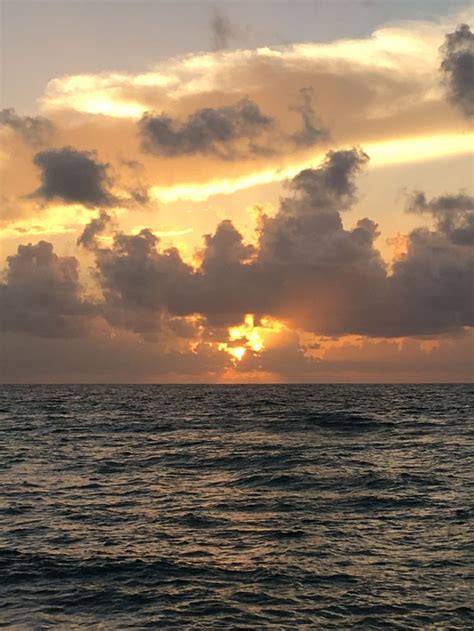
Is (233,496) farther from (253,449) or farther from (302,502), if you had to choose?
(253,449)

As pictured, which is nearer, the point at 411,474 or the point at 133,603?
the point at 133,603

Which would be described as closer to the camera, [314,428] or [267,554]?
[267,554]

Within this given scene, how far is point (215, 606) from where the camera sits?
Answer: 18.6m

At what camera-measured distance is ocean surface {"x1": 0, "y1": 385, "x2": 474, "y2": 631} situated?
60.0ft

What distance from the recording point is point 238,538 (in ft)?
83.9

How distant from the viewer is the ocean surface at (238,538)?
18.3 m

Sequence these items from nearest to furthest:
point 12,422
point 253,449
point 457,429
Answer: point 253,449, point 457,429, point 12,422

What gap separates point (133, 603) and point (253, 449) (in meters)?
33.2

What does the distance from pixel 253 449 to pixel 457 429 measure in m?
26.2

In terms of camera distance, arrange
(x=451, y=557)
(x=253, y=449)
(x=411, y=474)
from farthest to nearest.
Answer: (x=253, y=449) → (x=411, y=474) → (x=451, y=557)

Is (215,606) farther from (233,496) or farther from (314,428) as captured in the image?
(314,428)

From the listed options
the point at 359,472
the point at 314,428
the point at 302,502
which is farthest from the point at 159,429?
the point at 302,502

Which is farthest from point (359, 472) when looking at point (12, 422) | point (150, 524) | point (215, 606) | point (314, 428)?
point (12, 422)

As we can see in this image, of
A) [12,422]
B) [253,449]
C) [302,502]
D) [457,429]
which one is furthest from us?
[12,422]
